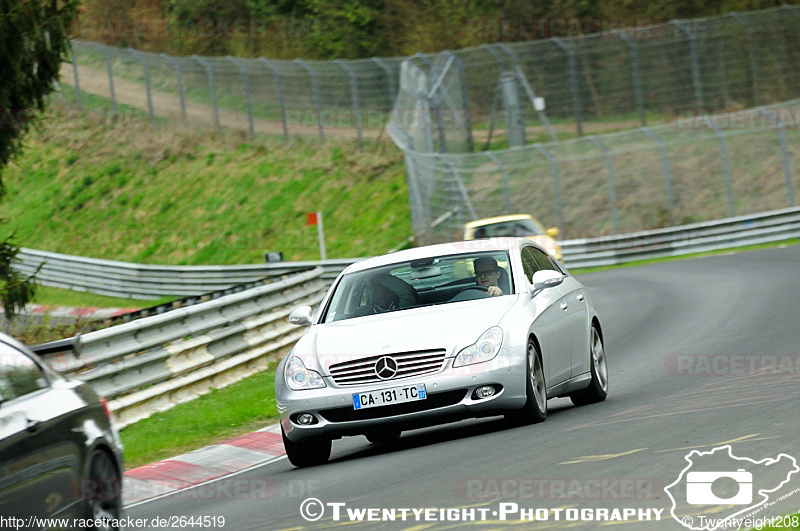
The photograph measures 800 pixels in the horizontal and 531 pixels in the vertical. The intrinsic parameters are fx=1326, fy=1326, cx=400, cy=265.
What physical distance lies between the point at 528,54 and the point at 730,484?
37864mm

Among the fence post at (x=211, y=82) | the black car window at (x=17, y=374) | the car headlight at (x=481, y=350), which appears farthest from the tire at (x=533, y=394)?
the fence post at (x=211, y=82)

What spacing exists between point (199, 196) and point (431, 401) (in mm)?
40675

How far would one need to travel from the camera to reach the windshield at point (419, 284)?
1025cm

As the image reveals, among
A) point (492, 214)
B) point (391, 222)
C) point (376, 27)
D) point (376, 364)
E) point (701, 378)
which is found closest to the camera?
point (376, 364)

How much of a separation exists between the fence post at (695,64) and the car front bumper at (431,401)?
35186 millimetres

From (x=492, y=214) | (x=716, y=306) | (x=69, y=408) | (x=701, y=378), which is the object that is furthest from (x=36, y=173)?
(x=69, y=408)

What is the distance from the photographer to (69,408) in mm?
6566

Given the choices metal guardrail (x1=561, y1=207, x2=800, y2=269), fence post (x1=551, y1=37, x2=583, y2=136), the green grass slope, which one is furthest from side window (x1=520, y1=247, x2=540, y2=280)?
fence post (x1=551, y1=37, x2=583, y2=136)

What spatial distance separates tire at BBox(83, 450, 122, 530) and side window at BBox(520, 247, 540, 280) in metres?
4.39

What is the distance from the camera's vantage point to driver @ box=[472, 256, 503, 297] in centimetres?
1030

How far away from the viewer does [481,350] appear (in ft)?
30.3

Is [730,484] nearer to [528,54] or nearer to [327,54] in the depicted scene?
[528,54]

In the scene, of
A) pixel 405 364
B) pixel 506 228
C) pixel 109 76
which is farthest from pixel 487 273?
pixel 109 76

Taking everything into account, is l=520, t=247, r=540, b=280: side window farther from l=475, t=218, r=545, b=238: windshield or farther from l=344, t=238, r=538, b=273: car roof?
l=475, t=218, r=545, b=238: windshield
